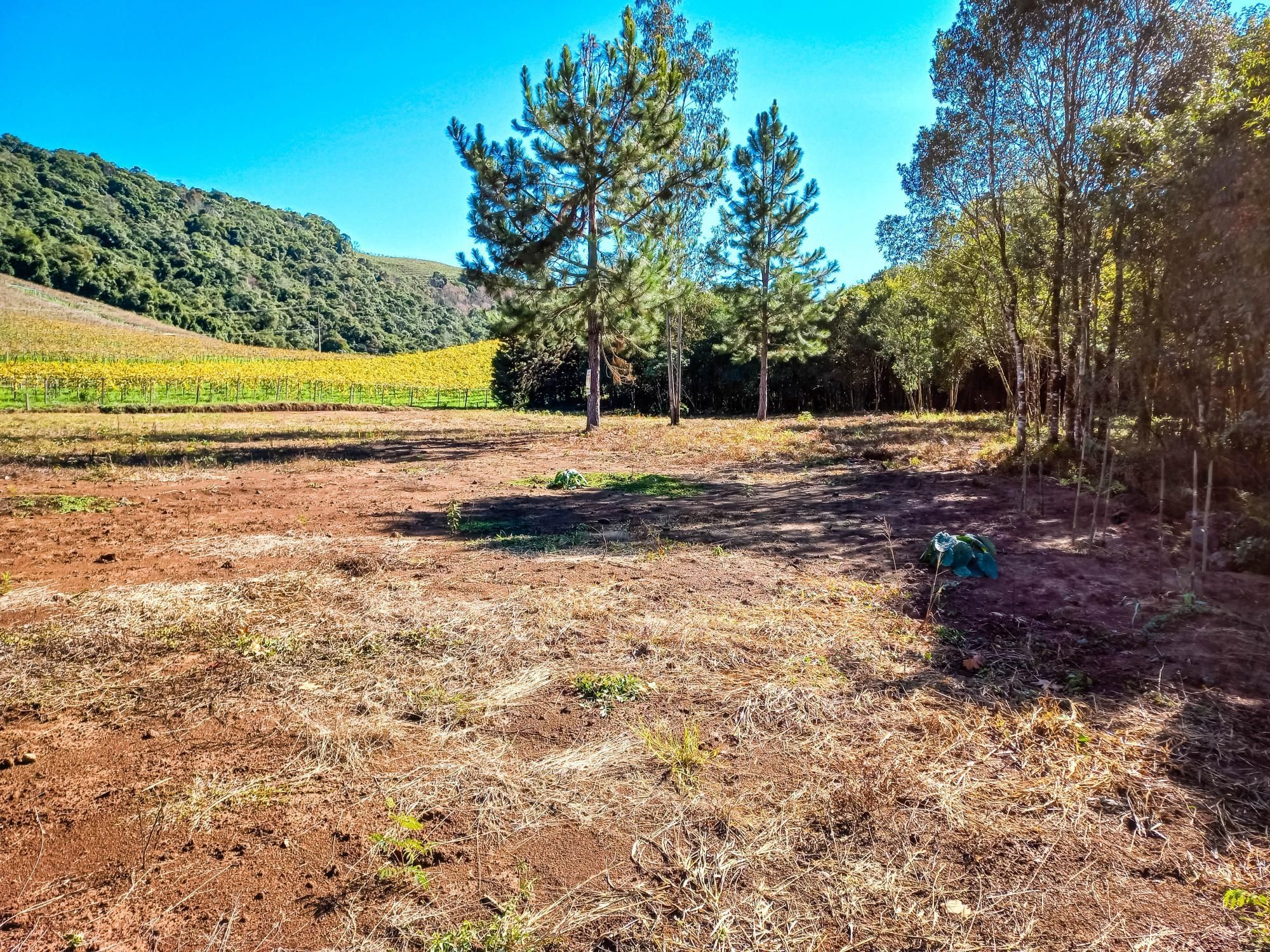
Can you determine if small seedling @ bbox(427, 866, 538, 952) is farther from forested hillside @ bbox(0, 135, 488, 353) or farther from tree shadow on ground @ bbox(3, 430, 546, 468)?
forested hillside @ bbox(0, 135, 488, 353)

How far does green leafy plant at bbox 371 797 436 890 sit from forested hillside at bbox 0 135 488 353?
85.2 m

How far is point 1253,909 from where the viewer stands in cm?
197

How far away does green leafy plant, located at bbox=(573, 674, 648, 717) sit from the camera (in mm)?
3289

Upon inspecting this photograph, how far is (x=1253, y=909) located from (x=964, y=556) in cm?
375

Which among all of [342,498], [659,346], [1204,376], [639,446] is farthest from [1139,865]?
[659,346]

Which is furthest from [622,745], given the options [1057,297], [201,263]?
[201,263]

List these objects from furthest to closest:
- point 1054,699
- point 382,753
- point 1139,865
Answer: point 1054,699 < point 382,753 < point 1139,865

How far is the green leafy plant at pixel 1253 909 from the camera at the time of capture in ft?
6.13

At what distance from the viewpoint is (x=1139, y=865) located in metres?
2.17

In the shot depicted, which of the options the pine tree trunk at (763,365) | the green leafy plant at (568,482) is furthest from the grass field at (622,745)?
the pine tree trunk at (763,365)

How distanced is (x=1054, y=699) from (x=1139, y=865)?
120 centimetres

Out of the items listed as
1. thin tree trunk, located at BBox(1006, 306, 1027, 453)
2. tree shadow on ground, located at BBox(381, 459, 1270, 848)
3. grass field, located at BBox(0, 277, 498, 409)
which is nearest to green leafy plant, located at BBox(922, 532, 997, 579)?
tree shadow on ground, located at BBox(381, 459, 1270, 848)

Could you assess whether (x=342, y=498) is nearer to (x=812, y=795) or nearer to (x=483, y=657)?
(x=483, y=657)

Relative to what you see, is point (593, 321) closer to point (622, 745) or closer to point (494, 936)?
point (622, 745)
